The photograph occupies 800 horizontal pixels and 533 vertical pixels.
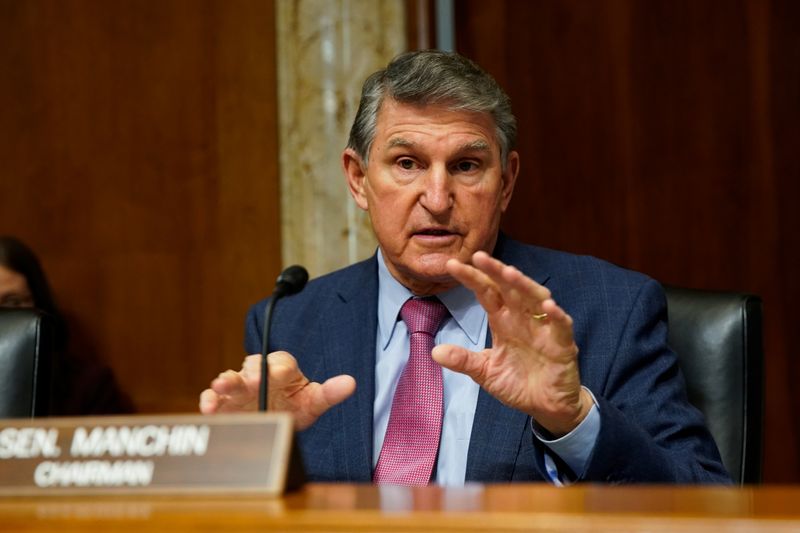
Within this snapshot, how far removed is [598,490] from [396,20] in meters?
2.47

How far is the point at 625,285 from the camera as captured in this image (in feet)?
6.78

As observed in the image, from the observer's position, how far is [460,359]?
1516 millimetres

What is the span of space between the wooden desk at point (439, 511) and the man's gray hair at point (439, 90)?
1059mm

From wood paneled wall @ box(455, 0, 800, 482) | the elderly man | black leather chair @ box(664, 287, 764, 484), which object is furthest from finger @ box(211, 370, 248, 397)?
wood paneled wall @ box(455, 0, 800, 482)

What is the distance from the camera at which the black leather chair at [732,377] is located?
79.1 inches

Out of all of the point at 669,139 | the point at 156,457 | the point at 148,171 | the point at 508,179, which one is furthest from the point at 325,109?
the point at 156,457

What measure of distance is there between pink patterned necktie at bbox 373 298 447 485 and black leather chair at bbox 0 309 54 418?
65 cm

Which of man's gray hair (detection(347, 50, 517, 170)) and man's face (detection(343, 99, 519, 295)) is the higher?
man's gray hair (detection(347, 50, 517, 170))

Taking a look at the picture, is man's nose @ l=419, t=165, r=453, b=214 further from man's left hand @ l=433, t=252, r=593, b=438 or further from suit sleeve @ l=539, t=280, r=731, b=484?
man's left hand @ l=433, t=252, r=593, b=438

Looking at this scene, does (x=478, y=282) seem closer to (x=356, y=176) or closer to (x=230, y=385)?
(x=230, y=385)

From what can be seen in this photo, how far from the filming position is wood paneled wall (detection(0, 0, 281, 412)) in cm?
353

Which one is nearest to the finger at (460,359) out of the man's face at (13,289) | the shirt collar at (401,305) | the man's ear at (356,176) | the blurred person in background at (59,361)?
the shirt collar at (401,305)

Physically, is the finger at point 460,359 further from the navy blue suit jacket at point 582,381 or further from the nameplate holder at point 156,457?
the nameplate holder at point 156,457

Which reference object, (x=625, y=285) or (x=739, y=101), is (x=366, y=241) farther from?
(x=625, y=285)
